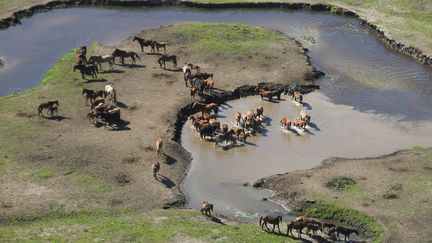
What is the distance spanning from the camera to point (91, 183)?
3089 centimetres

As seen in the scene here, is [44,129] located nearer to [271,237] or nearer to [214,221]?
[214,221]

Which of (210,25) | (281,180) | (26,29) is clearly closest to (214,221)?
(281,180)

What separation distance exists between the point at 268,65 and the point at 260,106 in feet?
22.5

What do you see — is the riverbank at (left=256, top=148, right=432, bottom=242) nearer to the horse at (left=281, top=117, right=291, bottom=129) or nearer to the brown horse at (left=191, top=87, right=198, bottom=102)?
the horse at (left=281, top=117, right=291, bottom=129)

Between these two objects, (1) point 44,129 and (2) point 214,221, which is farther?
(1) point 44,129

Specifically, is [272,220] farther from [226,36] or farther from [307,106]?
[226,36]

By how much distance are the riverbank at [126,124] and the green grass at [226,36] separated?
86 millimetres

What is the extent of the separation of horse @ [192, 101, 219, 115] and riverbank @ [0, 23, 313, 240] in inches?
29.9

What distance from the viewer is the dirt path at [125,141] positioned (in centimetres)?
2992

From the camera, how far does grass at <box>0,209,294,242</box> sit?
86.4 feet

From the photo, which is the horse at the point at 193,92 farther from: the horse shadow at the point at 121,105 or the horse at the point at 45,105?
the horse at the point at 45,105

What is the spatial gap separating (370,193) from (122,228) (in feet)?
40.0

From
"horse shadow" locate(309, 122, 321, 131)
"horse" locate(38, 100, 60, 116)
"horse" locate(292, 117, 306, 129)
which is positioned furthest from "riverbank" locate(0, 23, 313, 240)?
"horse shadow" locate(309, 122, 321, 131)

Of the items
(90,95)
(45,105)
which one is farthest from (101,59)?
(45,105)
